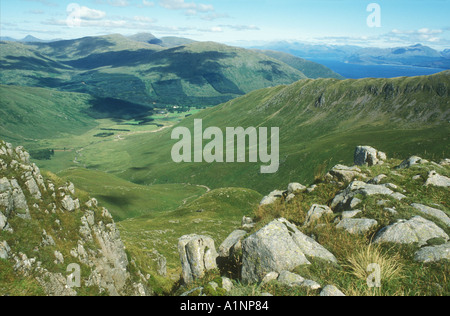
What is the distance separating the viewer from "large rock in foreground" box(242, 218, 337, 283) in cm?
1382

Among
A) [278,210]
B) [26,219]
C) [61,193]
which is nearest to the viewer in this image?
[278,210]

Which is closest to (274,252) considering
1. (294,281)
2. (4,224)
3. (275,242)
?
(275,242)

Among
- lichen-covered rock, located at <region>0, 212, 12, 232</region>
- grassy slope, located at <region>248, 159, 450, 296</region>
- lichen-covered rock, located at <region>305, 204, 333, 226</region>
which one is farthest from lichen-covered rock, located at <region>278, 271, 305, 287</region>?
lichen-covered rock, located at <region>0, 212, 12, 232</region>

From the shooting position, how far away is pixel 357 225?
16.7 meters

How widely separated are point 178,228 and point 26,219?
165 ft

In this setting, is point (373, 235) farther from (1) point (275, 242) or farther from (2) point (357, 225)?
(1) point (275, 242)

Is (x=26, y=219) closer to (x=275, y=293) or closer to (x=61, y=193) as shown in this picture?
(x=61, y=193)

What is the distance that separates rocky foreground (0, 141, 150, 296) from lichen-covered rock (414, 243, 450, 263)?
76.8 feet

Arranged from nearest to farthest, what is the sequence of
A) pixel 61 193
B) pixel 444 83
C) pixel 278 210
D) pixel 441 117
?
1. pixel 278 210
2. pixel 61 193
3. pixel 441 117
4. pixel 444 83

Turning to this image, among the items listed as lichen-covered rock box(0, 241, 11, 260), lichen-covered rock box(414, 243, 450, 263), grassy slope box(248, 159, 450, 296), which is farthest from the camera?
lichen-covered rock box(0, 241, 11, 260)

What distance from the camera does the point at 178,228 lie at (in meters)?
73.4

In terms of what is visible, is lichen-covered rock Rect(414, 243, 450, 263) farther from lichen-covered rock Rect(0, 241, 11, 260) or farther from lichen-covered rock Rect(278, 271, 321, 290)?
lichen-covered rock Rect(0, 241, 11, 260)

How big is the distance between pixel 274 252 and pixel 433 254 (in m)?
7.44

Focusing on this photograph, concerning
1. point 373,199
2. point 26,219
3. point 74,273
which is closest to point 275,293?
point 373,199
